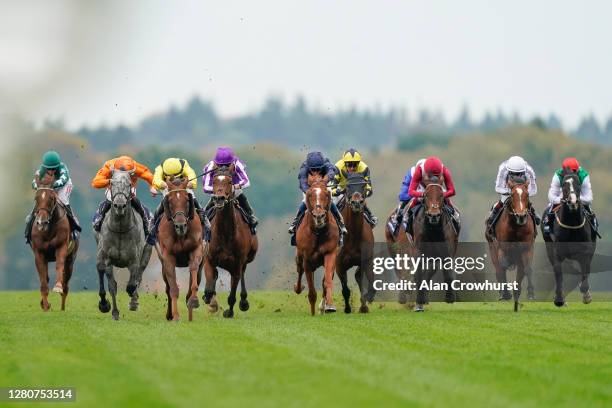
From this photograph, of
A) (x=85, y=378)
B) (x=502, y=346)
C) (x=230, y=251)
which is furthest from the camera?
(x=230, y=251)

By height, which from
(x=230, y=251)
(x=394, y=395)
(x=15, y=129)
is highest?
(x=15, y=129)

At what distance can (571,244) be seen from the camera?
28594mm

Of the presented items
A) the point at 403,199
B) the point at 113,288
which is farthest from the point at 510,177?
the point at 113,288

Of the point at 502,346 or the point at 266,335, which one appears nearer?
the point at 502,346

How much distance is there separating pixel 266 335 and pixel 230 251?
5827mm

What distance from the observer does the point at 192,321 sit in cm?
2430

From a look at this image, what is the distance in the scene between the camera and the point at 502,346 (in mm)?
19766

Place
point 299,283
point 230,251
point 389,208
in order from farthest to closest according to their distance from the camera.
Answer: point 389,208
point 299,283
point 230,251

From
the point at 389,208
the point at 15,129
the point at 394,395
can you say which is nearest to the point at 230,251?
the point at 394,395

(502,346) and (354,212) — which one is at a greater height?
(354,212)

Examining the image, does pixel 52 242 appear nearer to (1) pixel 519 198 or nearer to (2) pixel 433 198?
(2) pixel 433 198

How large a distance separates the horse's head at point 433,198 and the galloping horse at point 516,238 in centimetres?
142

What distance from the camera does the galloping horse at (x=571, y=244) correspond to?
28.3 m

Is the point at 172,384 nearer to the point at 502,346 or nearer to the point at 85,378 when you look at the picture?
the point at 85,378
